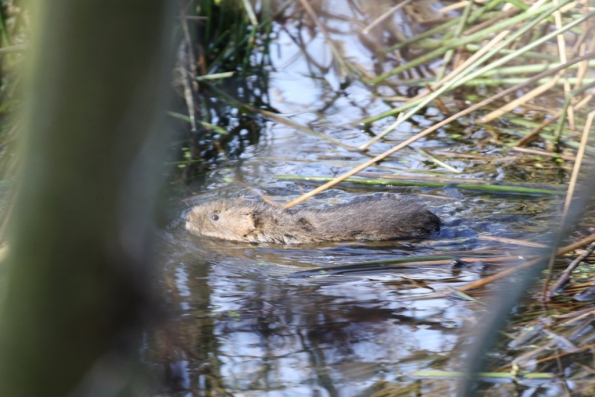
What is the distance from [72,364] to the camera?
1.06 meters

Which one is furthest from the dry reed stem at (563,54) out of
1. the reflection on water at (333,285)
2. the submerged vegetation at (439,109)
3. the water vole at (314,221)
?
the water vole at (314,221)

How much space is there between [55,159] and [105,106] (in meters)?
0.10

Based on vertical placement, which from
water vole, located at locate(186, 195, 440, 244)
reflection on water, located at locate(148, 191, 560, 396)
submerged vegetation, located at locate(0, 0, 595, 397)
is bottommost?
reflection on water, located at locate(148, 191, 560, 396)

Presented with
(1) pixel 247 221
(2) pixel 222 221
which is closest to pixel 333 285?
(1) pixel 247 221

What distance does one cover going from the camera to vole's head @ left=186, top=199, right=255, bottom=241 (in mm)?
5117

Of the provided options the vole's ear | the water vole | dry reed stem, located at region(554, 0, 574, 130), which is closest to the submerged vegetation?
dry reed stem, located at region(554, 0, 574, 130)

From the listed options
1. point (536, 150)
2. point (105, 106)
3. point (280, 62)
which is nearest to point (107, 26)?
point (105, 106)

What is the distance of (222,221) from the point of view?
16.9 feet

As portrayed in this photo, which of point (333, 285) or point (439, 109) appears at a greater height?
point (439, 109)

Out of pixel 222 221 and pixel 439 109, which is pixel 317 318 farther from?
pixel 439 109

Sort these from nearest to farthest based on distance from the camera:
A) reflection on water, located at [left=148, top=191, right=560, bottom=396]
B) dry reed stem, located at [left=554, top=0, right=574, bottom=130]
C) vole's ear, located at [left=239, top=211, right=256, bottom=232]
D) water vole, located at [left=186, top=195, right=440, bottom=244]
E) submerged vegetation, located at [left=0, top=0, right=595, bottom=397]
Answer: reflection on water, located at [left=148, top=191, right=560, bottom=396] < submerged vegetation, located at [left=0, top=0, right=595, bottom=397] < water vole, located at [left=186, top=195, right=440, bottom=244] < vole's ear, located at [left=239, top=211, right=256, bottom=232] < dry reed stem, located at [left=554, top=0, right=574, bottom=130]

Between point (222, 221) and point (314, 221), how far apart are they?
2.19ft

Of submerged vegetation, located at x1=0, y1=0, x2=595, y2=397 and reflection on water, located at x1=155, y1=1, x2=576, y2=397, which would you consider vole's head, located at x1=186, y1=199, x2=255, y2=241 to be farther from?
submerged vegetation, located at x1=0, y1=0, x2=595, y2=397

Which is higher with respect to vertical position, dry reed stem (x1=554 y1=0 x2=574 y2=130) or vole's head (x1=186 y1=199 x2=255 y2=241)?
dry reed stem (x1=554 y1=0 x2=574 y2=130)
